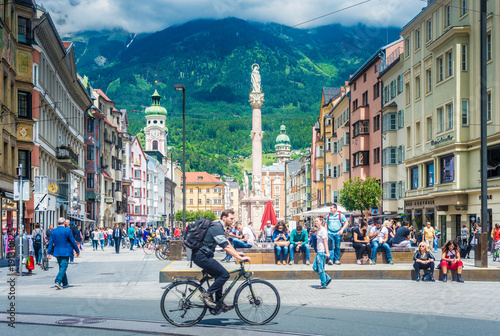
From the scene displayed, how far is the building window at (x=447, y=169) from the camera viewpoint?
3948 cm

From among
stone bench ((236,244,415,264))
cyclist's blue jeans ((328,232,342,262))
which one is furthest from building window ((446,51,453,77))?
cyclist's blue jeans ((328,232,342,262))

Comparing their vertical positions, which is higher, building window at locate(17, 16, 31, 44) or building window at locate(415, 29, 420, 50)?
building window at locate(415, 29, 420, 50)

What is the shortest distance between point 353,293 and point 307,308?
9.55 feet

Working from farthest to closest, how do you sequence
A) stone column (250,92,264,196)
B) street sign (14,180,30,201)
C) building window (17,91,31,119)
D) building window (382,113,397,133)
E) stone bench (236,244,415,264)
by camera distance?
stone column (250,92,264,196)
building window (382,113,397,133)
building window (17,91,31,119)
stone bench (236,244,415,264)
street sign (14,180,30,201)

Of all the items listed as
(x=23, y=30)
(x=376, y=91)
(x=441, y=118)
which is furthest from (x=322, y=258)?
(x=376, y=91)

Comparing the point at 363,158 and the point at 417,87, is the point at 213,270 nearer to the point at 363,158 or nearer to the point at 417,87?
the point at 417,87

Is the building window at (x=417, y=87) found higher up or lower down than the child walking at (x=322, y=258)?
higher up

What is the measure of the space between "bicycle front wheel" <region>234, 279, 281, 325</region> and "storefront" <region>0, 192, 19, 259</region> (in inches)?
913

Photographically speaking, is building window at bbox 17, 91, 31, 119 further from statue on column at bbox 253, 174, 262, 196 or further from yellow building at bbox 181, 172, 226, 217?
yellow building at bbox 181, 172, 226, 217

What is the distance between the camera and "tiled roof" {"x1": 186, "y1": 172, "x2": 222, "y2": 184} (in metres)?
191

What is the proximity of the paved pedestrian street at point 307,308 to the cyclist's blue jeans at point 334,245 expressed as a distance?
8.89 feet

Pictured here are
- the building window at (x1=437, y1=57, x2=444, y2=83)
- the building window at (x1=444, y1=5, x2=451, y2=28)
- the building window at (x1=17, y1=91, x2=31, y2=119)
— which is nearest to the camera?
the building window at (x1=17, y1=91, x2=31, y2=119)

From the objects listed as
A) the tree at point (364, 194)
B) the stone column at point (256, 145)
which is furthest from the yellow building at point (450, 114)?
the stone column at point (256, 145)

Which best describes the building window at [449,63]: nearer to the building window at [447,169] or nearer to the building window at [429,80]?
the building window at [429,80]
